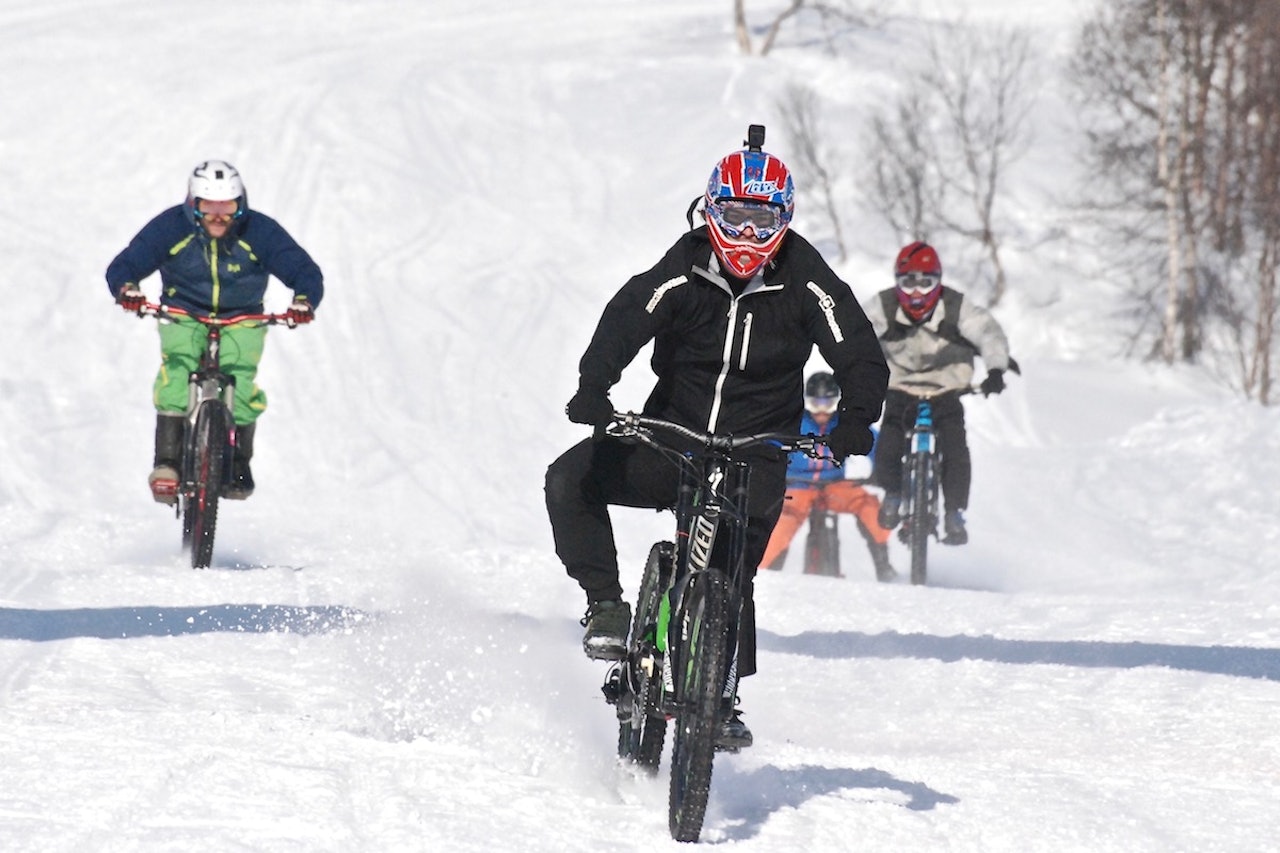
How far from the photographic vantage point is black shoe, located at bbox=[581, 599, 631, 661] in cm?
580

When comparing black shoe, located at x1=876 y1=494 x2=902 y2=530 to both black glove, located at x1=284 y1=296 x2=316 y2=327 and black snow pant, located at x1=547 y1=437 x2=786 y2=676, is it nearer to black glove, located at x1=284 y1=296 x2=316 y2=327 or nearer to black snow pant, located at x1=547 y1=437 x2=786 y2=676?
black glove, located at x1=284 y1=296 x2=316 y2=327

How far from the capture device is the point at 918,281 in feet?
38.0

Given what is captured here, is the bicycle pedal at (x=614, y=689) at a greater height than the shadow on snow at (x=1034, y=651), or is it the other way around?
the bicycle pedal at (x=614, y=689)

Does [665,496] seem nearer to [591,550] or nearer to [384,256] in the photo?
[591,550]

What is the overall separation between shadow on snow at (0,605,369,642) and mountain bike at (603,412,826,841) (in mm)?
2798

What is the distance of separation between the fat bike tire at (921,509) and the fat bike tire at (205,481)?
4334mm

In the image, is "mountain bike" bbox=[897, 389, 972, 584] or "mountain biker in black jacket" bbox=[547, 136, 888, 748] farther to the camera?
"mountain bike" bbox=[897, 389, 972, 584]

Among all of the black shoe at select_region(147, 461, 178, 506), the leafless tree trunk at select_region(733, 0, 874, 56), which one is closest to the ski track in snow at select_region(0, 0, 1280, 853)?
the black shoe at select_region(147, 461, 178, 506)

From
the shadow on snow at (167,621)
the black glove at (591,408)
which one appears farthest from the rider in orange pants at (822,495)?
the black glove at (591,408)

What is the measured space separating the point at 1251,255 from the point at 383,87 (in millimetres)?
13909

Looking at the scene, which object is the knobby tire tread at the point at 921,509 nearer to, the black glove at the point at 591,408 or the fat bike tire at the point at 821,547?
the fat bike tire at the point at 821,547

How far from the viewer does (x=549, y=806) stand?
18.0ft

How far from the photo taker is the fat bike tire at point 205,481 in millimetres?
9555

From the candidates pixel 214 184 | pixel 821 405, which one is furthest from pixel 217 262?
pixel 821 405
